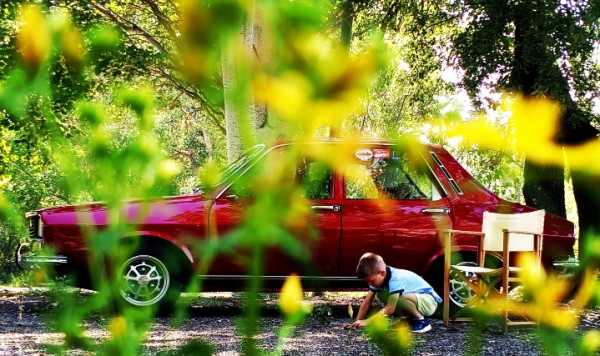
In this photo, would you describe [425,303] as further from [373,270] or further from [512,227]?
[512,227]

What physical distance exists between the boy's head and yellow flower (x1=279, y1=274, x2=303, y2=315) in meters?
4.54

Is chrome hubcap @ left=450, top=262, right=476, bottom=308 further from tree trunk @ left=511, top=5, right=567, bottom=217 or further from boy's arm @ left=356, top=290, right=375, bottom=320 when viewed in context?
tree trunk @ left=511, top=5, right=567, bottom=217

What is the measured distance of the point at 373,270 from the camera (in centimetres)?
527

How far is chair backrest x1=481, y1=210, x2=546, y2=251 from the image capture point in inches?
220

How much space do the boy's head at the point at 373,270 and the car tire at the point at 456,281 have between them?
3.82ft

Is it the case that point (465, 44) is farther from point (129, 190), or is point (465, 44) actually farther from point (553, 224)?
point (129, 190)

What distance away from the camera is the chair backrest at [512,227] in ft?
18.4

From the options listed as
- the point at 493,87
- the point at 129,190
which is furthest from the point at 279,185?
the point at 493,87

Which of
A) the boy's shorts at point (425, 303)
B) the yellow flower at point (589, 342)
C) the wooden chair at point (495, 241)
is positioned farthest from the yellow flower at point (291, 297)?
the wooden chair at point (495, 241)

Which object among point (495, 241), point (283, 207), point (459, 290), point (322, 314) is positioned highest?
point (283, 207)

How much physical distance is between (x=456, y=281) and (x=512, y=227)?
81 cm

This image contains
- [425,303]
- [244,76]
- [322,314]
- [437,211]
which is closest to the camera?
[244,76]

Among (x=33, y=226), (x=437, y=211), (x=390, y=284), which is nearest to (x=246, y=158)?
(x=33, y=226)

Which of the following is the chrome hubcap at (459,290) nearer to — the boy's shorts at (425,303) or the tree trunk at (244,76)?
the boy's shorts at (425,303)
